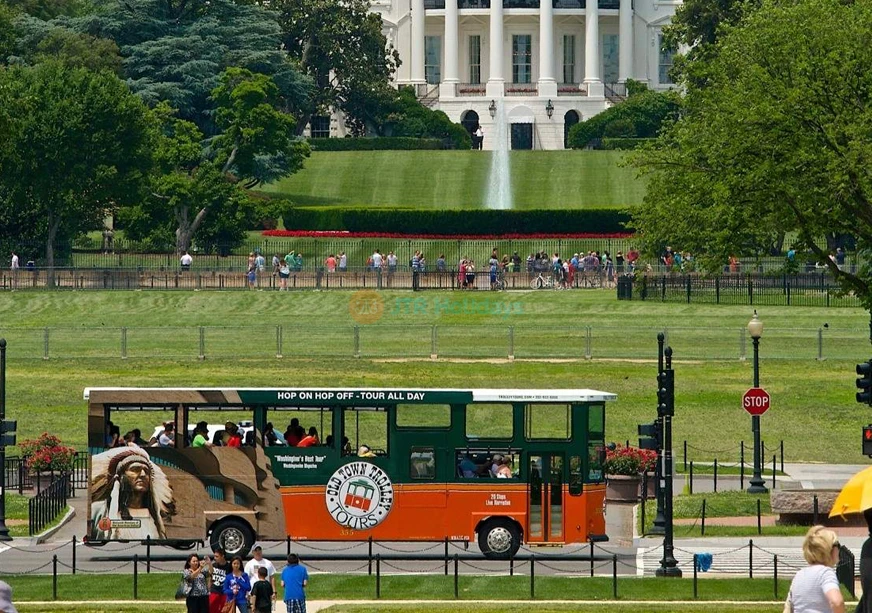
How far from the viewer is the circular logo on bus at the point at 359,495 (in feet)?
106

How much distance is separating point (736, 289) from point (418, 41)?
241ft

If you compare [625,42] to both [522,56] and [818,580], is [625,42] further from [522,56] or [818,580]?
[818,580]

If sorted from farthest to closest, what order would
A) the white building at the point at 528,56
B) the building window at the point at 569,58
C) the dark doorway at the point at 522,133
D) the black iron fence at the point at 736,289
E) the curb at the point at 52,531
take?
the building window at the point at 569,58
the white building at the point at 528,56
the dark doorway at the point at 522,133
the black iron fence at the point at 736,289
the curb at the point at 52,531

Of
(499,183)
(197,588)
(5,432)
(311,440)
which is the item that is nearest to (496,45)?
(499,183)

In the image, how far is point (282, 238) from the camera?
3469 inches

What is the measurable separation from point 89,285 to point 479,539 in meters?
46.0

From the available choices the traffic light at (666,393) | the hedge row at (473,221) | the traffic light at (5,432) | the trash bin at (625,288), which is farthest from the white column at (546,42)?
the traffic light at (666,393)

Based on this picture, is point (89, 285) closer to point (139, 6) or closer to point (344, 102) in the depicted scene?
point (139, 6)

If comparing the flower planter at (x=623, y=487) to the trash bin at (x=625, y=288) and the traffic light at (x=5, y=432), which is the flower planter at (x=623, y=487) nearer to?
the traffic light at (x=5, y=432)

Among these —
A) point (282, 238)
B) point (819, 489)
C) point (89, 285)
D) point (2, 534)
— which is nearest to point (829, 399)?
point (819, 489)

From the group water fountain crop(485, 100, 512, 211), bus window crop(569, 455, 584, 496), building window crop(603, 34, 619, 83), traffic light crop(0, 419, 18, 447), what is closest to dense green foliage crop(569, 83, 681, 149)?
water fountain crop(485, 100, 512, 211)

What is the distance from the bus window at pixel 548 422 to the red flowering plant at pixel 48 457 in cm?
1099

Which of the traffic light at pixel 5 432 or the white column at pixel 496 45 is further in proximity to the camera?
the white column at pixel 496 45

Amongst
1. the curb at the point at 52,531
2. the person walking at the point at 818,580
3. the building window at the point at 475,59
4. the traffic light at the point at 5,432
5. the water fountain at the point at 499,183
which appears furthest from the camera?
the building window at the point at 475,59
